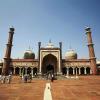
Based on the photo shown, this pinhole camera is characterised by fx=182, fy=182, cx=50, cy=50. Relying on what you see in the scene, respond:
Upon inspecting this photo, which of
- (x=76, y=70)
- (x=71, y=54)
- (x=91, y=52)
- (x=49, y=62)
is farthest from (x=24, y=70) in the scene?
(x=91, y=52)

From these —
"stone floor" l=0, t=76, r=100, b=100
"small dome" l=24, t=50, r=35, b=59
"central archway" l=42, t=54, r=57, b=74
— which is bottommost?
"stone floor" l=0, t=76, r=100, b=100

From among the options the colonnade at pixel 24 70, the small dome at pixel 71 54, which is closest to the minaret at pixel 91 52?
the small dome at pixel 71 54

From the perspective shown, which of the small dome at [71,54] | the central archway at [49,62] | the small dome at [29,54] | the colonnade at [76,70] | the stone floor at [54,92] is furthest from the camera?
the small dome at [71,54]

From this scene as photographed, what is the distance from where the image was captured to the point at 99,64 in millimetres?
49250

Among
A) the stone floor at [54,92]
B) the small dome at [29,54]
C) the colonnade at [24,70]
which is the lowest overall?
the stone floor at [54,92]

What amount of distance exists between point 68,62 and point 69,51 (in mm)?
8288

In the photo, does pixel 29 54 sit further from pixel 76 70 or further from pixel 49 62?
pixel 76 70

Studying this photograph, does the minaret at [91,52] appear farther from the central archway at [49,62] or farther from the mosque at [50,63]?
the central archway at [49,62]

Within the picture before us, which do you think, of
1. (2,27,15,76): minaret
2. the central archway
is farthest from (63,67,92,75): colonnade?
(2,27,15,76): minaret

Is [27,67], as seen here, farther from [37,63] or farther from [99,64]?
[99,64]

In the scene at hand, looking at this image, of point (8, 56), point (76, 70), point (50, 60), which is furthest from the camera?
point (50, 60)

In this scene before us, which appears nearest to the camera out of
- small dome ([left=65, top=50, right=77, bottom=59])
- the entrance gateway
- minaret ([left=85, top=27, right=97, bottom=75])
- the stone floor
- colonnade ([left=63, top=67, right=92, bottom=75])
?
the stone floor

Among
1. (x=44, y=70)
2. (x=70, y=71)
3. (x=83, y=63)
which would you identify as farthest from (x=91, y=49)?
(x=44, y=70)

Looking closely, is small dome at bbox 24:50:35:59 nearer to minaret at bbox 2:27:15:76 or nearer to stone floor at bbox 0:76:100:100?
minaret at bbox 2:27:15:76
